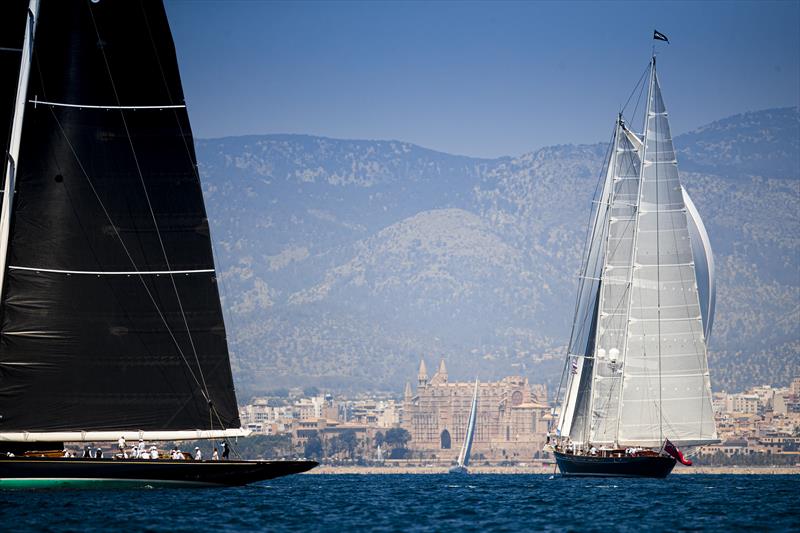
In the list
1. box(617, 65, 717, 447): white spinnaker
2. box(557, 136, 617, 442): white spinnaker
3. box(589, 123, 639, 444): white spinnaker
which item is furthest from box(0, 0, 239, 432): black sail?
box(557, 136, 617, 442): white spinnaker

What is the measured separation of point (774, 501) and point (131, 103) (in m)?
24.7

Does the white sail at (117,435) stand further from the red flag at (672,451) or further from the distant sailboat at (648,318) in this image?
the distant sailboat at (648,318)

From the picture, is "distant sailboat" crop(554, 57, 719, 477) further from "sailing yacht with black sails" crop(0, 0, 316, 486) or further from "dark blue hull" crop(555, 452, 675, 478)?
"sailing yacht with black sails" crop(0, 0, 316, 486)

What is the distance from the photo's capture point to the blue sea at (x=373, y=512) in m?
36.6

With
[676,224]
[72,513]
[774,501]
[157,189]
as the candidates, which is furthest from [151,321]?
[676,224]

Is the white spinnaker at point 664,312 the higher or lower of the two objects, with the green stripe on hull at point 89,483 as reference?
higher

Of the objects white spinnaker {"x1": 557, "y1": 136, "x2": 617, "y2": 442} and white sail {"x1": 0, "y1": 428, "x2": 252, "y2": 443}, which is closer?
white sail {"x1": 0, "y1": 428, "x2": 252, "y2": 443}

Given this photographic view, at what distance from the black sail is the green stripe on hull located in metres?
1.33

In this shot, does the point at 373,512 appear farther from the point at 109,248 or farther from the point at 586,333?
the point at 586,333

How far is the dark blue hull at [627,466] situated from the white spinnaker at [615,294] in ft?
6.22

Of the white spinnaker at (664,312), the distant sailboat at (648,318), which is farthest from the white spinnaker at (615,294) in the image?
the white spinnaker at (664,312)

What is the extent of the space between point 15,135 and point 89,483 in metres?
8.97

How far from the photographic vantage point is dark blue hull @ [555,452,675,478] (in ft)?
227

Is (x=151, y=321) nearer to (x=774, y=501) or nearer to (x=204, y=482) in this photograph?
(x=204, y=482)
